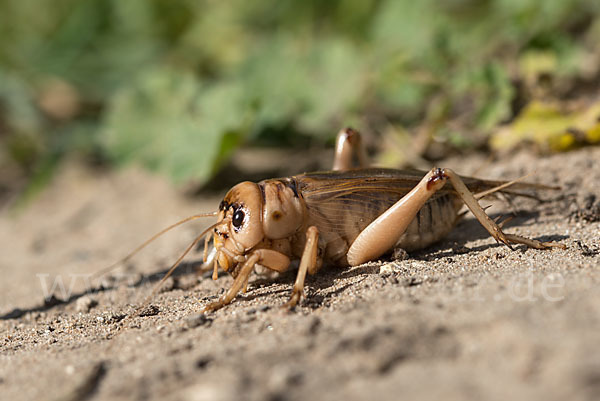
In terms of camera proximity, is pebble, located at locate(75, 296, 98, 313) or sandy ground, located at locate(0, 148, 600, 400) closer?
sandy ground, located at locate(0, 148, 600, 400)

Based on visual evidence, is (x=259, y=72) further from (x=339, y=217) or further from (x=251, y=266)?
(x=251, y=266)

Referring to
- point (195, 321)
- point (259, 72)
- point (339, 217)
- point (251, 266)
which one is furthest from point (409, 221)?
point (259, 72)

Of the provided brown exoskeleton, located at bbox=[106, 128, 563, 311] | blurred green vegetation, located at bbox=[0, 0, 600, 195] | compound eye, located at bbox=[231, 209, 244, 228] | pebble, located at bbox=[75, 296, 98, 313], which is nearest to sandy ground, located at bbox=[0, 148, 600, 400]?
pebble, located at bbox=[75, 296, 98, 313]

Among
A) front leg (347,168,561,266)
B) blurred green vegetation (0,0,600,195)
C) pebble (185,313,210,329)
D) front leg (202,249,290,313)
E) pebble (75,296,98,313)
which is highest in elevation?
blurred green vegetation (0,0,600,195)

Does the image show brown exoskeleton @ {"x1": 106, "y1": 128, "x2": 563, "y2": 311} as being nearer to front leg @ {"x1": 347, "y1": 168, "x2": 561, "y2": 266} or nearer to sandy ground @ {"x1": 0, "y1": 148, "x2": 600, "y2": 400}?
front leg @ {"x1": 347, "y1": 168, "x2": 561, "y2": 266}

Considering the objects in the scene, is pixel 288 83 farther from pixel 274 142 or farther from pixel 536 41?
pixel 536 41

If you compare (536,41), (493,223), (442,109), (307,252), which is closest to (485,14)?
(536,41)

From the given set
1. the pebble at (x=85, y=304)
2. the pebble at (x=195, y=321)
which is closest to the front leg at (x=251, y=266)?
the pebble at (x=195, y=321)
